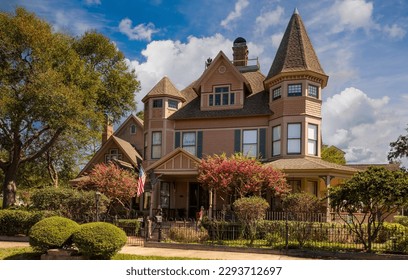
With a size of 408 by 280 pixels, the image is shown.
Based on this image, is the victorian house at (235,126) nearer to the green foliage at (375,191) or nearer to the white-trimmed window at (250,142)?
the white-trimmed window at (250,142)

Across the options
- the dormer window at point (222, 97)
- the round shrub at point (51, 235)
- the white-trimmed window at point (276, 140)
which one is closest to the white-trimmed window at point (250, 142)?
the white-trimmed window at point (276, 140)

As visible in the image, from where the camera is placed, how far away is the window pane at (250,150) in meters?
25.8

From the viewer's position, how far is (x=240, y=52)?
104ft

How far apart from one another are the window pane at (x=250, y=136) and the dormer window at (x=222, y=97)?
2087 millimetres

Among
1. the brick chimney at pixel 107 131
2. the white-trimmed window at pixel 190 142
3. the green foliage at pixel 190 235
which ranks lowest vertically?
the green foliage at pixel 190 235

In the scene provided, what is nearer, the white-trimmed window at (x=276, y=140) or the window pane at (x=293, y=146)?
the window pane at (x=293, y=146)

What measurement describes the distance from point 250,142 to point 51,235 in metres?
14.6

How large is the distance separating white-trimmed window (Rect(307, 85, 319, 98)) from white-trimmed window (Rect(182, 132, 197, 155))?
746 centimetres

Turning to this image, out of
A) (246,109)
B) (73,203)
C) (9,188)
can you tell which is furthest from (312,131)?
(9,188)

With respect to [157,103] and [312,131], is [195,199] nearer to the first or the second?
[157,103]

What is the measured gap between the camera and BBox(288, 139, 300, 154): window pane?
24.1m

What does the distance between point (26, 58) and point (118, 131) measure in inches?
438

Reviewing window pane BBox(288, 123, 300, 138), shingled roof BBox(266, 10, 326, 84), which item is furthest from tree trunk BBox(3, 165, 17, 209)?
window pane BBox(288, 123, 300, 138)
